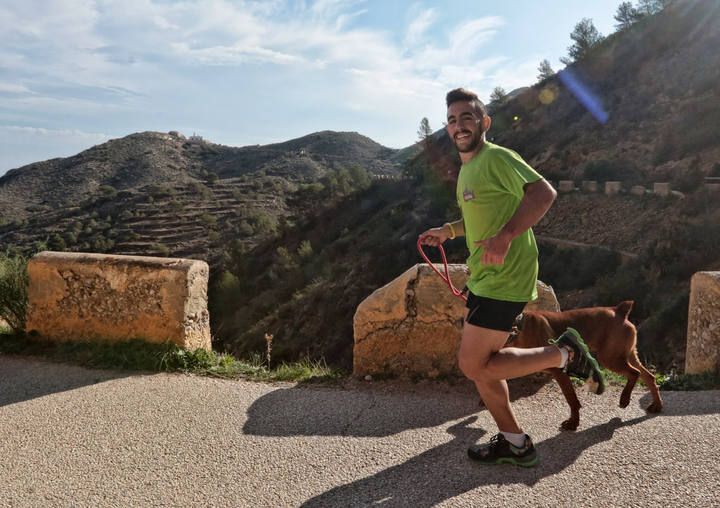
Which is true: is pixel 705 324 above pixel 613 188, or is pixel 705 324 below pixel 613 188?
below

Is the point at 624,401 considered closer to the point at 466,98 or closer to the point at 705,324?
the point at 705,324

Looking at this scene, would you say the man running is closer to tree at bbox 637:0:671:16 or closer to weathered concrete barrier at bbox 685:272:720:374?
weathered concrete barrier at bbox 685:272:720:374

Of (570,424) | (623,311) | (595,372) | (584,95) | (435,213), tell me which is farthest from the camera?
(584,95)

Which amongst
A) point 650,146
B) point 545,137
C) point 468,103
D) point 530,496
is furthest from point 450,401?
point 545,137

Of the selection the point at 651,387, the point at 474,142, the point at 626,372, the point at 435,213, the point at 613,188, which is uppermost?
the point at 613,188

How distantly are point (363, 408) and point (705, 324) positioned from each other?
2.73 metres

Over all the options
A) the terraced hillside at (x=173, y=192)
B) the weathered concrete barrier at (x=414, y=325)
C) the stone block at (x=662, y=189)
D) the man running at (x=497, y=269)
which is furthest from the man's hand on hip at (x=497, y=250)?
the terraced hillside at (x=173, y=192)

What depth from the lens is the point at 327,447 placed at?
3.04m

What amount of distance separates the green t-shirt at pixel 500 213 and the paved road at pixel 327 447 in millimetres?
870

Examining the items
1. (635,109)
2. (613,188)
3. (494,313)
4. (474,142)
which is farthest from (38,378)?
(635,109)

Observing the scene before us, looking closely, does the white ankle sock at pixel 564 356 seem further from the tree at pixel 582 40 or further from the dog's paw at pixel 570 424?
the tree at pixel 582 40

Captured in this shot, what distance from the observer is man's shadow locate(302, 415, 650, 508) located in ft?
8.19

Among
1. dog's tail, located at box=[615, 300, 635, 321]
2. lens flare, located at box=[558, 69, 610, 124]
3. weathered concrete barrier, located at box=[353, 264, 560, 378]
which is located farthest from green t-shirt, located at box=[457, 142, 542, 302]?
lens flare, located at box=[558, 69, 610, 124]

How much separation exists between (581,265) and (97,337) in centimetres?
1839
